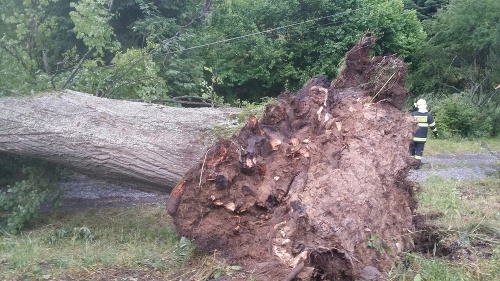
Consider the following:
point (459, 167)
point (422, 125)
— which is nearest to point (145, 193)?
point (422, 125)

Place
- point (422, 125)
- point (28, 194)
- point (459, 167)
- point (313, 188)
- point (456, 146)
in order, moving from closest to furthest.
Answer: point (313, 188) → point (28, 194) → point (422, 125) → point (459, 167) → point (456, 146)

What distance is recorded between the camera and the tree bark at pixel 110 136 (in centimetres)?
649

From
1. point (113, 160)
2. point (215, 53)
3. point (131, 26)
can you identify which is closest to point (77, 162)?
point (113, 160)

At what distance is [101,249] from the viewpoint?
5.89 metres

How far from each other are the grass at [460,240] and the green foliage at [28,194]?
13.4 feet

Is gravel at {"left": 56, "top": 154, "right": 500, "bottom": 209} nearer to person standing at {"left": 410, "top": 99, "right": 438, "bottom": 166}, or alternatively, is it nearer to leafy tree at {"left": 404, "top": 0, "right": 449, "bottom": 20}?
person standing at {"left": 410, "top": 99, "right": 438, "bottom": 166}

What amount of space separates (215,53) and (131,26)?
6733 mm

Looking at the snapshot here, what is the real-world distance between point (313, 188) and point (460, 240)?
1.34 m

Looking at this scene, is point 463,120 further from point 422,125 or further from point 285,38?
point 422,125

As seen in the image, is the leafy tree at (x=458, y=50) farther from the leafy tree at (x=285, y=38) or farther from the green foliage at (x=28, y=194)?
the green foliage at (x=28, y=194)

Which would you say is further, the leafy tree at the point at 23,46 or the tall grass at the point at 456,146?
the tall grass at the point at 456,146

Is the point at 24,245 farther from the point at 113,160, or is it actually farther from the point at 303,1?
the point at 303,1

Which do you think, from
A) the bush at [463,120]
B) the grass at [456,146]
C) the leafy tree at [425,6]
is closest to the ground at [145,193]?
the grass at [456,146]

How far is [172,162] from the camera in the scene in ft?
21.2
